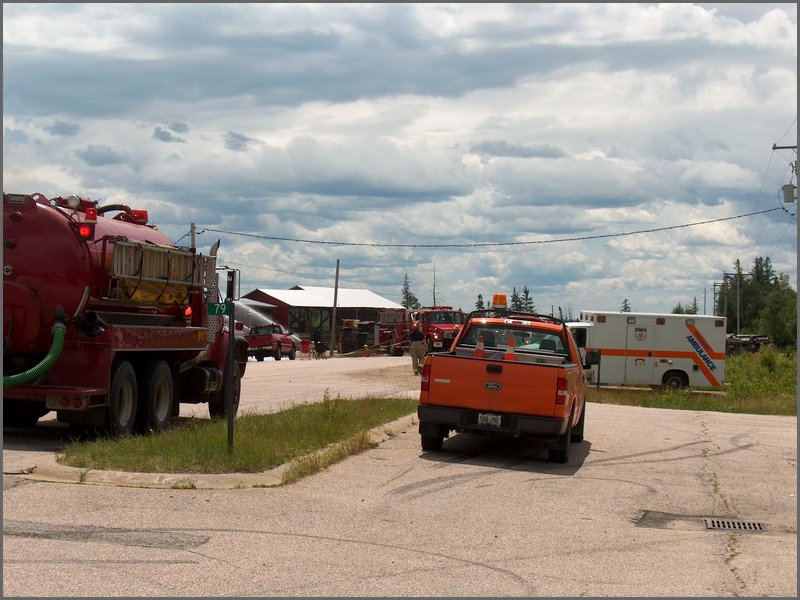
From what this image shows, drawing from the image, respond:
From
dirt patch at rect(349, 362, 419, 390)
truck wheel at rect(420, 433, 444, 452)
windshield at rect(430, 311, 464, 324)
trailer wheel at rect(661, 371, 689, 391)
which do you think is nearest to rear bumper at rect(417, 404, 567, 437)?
truck wheel at rect(420, 433, 444, 452)

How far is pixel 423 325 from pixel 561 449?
109 feet

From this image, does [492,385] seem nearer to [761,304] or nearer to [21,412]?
[21,412]

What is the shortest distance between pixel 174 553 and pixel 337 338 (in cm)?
6639

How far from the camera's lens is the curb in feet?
35.2

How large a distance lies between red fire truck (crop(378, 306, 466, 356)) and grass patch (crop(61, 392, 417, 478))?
11.2 metres

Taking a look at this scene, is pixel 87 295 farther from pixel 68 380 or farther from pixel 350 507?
pixel 350 507

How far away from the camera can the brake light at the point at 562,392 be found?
13727 millimetres

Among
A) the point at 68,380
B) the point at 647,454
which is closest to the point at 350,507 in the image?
the point at 68,380

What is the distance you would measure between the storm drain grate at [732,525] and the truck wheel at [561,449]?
355cm

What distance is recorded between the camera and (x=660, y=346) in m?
32.9

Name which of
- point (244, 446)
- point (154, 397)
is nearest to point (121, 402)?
point (154, 397)

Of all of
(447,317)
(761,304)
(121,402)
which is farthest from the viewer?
(761,304)

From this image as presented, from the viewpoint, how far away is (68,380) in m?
14.0

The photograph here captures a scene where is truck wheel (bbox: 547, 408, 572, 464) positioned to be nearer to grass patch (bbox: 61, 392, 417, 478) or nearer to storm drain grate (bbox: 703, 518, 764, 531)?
grass patch (bbox: 61, 392, 417, 478)
